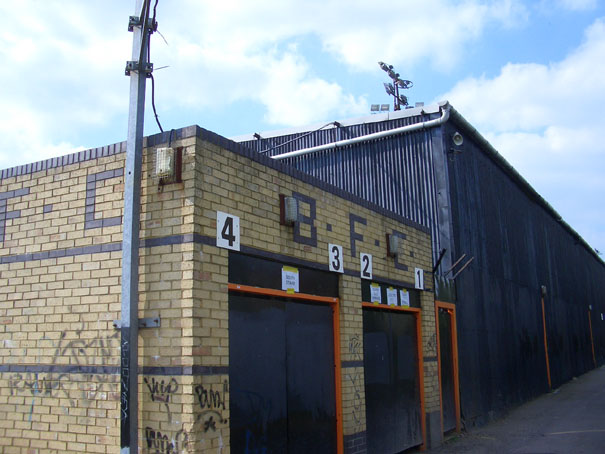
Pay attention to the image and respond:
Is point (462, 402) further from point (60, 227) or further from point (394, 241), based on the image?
point (60, 227)

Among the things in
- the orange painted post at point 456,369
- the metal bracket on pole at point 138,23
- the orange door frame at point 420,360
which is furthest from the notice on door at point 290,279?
the orange painted post at point 456,369

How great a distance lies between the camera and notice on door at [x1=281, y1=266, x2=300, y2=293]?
7.62 metres

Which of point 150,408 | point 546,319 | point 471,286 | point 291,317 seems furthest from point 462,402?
point 546,319

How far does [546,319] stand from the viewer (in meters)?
22.8

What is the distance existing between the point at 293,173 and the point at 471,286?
8283 millimetres

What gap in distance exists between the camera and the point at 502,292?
17.6 metres

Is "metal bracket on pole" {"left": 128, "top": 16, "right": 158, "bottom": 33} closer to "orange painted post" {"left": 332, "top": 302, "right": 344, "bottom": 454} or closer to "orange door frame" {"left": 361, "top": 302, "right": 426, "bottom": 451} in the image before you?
"orange painted post" {"left": 332, "top": 302, "right": 344, "bottom": 454}

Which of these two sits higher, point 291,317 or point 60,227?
point 60,227

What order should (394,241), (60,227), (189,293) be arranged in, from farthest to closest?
1. (394,241)
2. (60,227)
3. (189,293)

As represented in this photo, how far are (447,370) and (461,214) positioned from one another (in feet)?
13.1

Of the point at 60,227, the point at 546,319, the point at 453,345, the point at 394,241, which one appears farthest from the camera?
the point at 546,319

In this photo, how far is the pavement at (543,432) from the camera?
436 inches

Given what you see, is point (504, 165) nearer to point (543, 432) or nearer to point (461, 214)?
point (461, 214)

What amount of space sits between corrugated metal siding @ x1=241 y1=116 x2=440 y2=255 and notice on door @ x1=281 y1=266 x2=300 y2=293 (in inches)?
275
